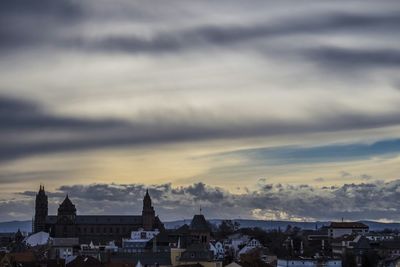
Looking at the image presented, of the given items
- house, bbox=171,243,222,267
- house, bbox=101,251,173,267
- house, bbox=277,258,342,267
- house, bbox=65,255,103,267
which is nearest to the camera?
house, bbox=65,255,103,267

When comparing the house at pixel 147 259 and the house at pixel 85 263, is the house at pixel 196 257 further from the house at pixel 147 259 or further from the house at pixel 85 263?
the house at pixel 85 263

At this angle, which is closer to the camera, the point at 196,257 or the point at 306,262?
the point at 196,257

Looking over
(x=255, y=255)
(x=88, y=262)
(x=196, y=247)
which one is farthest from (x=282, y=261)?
(x=88, y=262)

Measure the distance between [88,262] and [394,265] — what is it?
5789 centimetres

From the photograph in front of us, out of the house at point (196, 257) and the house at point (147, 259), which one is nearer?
the house at point (196, 257)

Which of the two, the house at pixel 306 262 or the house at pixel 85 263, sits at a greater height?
the house at pixel 306 262

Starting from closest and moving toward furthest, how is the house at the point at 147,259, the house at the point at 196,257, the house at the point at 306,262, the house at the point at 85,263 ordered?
the house at the point at 85,263
the house at the point at 196,257
the house at the point at 147,259
the house at the point at 306,262

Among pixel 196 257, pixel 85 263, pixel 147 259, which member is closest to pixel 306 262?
pixel 196 257

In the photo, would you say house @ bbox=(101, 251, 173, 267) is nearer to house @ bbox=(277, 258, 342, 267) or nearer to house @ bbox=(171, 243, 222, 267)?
house @ bbox=(171, 243, 222, 267)

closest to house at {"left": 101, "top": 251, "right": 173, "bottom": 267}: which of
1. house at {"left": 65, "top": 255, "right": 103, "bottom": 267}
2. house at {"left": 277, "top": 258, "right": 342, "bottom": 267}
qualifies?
house at {"left": 65, "top": 255, "right": 103, "bottom": 267}

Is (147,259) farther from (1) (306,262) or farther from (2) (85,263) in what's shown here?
(1) (306,262)

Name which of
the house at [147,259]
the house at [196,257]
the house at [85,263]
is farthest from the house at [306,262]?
the house at [85,263]

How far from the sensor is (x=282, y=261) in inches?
6363

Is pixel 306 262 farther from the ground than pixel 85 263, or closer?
farther from the ground
